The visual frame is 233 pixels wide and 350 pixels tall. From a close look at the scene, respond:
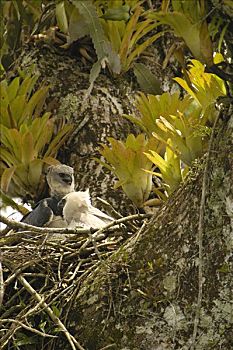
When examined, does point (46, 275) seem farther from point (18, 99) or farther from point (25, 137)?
point (18, 99)

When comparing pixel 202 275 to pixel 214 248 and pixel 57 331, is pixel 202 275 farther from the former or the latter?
pixel 57 331

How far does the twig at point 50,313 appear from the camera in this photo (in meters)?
2.42

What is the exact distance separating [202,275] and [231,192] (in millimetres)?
236

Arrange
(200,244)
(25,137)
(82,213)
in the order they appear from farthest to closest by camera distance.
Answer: (25,137) → (82,213) → (200,244)

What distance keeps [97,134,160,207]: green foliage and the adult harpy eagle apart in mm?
513

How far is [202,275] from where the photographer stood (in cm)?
227

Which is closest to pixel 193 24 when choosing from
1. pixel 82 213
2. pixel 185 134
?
pixel 185 134

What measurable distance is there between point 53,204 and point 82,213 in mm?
333

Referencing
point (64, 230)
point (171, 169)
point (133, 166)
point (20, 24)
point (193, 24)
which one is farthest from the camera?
point (20, 24)

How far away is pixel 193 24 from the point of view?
8.70ft

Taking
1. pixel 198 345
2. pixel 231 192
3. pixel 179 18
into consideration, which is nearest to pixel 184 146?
pixel 179 18

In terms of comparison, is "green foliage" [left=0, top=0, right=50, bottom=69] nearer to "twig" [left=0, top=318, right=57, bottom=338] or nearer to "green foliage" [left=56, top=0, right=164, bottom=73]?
"green foliage" [left=56, top=0, right=164, bottom=73]

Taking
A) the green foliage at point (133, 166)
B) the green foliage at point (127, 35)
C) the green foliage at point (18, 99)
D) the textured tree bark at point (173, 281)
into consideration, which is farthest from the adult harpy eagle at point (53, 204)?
the textured tree bark at point (173, 281)

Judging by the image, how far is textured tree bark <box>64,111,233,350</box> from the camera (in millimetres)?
2242
